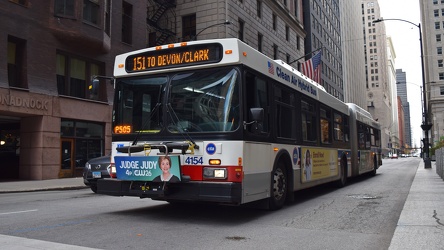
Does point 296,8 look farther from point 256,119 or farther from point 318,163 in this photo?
point 256,119

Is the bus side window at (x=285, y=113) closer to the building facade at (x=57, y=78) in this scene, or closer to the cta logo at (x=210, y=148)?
the cta logo at (x=210, y=148)

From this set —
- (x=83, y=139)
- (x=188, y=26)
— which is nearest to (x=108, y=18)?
(x=83, y=139)

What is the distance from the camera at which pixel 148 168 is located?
22.7ft

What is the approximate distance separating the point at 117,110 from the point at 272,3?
122 ft

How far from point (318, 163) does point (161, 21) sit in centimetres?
2778

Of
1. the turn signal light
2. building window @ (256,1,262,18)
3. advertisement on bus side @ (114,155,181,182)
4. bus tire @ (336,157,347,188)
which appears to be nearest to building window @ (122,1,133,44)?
building window @ (256,1,262,18)

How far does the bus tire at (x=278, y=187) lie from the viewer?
8082mm

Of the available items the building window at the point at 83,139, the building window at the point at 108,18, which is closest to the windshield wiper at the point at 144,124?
the building window at the point at 83,139

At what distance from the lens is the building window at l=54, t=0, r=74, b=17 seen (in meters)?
21.1

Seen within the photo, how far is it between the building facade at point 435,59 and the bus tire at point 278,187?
10542cm

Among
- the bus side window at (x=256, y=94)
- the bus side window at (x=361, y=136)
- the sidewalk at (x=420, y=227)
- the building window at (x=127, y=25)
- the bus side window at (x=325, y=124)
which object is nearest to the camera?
the sidewalk at (x=420, y=227)

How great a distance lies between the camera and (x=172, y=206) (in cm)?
895

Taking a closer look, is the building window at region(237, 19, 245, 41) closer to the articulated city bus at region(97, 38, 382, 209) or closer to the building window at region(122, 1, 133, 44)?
the building window at region(122, 1, 133, 44)

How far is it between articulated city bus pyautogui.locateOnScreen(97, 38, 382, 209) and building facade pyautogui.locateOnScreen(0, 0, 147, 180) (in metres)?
13.1
